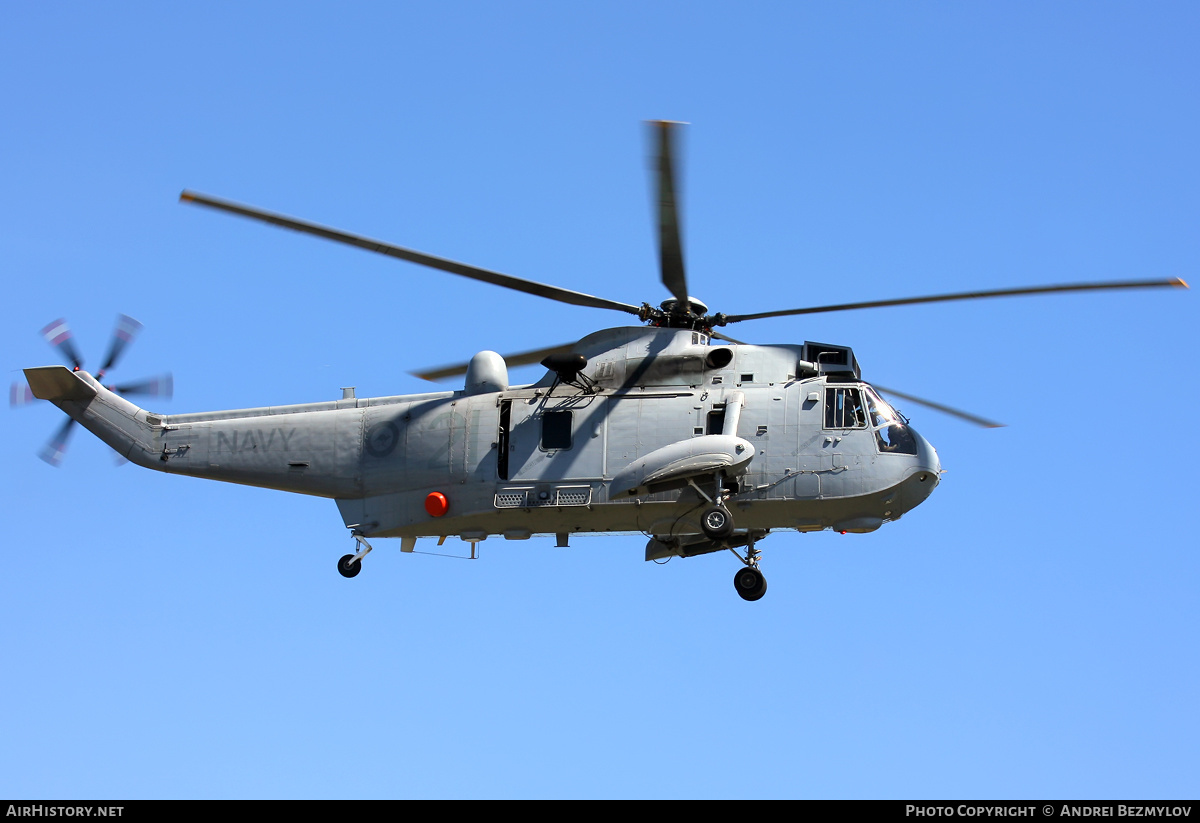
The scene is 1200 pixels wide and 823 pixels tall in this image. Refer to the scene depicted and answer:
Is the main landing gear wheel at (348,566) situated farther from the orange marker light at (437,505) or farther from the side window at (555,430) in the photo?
the side window at (555,430)

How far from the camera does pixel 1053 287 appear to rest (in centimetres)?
2284

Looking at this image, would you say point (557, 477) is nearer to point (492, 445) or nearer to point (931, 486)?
point (492, 445)

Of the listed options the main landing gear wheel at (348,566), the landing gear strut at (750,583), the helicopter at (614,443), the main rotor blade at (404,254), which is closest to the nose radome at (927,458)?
the helicopter at (614,443)

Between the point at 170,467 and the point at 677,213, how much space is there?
39.4 feet

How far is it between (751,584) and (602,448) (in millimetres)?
3669

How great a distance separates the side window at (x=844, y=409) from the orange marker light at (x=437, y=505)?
23.6 ft

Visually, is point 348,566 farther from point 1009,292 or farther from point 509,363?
point 1009,292

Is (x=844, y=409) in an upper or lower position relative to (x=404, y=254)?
lower

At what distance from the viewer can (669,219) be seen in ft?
75.3

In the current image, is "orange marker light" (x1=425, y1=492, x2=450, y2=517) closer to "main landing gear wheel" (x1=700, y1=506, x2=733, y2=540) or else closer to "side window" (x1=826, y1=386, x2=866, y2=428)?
A: "main landing gear wheel" (x1=700, y1=506, x2=733, y2=540)

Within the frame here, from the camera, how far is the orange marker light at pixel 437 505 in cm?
2598

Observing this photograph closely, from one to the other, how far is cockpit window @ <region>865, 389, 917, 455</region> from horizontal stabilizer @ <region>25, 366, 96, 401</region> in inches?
621
